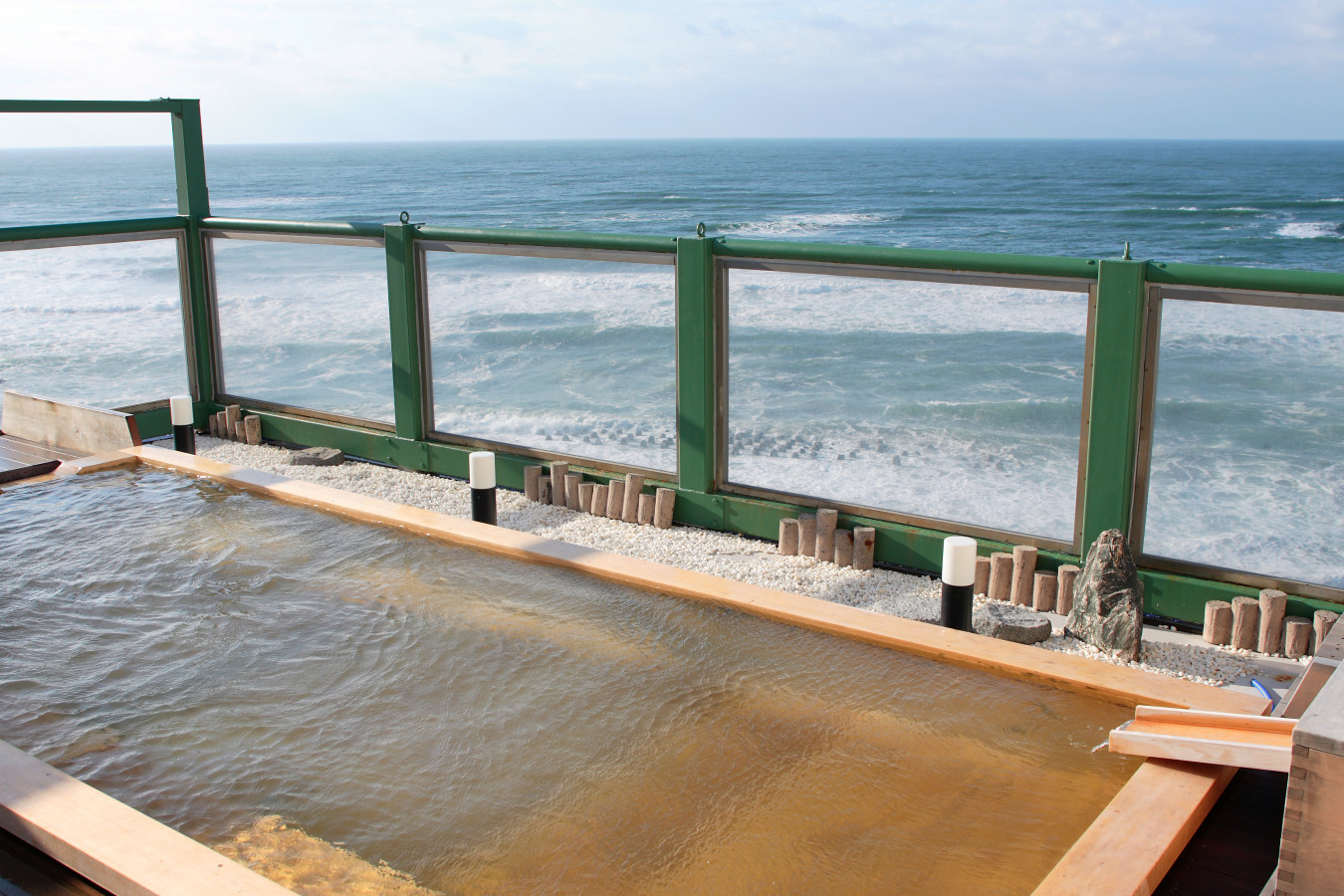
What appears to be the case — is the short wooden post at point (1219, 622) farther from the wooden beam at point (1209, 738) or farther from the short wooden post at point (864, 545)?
the wooden beam at point (1209, 738)

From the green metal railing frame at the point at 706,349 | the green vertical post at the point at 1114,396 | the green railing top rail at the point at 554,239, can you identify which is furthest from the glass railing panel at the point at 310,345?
the green vertical post at the point at 1114,396

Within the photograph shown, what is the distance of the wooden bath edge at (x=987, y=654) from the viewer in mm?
2355

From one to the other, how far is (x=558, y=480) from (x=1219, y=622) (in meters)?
3.34

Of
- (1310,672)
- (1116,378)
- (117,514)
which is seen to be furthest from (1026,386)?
(117,514)

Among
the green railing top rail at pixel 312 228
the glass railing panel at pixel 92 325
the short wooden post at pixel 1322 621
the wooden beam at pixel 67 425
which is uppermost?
the green railing top rail at pixel 312 228

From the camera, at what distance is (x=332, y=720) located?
3.18m

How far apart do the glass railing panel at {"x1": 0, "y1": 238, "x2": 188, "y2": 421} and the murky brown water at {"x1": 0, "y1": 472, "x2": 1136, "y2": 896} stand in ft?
36.4

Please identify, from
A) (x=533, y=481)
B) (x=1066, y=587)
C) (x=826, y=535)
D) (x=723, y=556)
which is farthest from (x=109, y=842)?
(x=533, y=481)

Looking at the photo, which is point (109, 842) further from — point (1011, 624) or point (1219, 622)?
point (1219, 622)

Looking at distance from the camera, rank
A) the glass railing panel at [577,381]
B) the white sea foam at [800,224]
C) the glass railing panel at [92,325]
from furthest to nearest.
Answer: the white sea foam at [800,224] → the glass railing panel at [92,325] → the glass railing panel at [577,381]

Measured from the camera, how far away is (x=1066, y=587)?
182 inches

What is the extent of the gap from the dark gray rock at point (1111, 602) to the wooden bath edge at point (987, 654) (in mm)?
1044

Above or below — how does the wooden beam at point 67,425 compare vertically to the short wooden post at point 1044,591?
above

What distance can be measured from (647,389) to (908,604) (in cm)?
256
